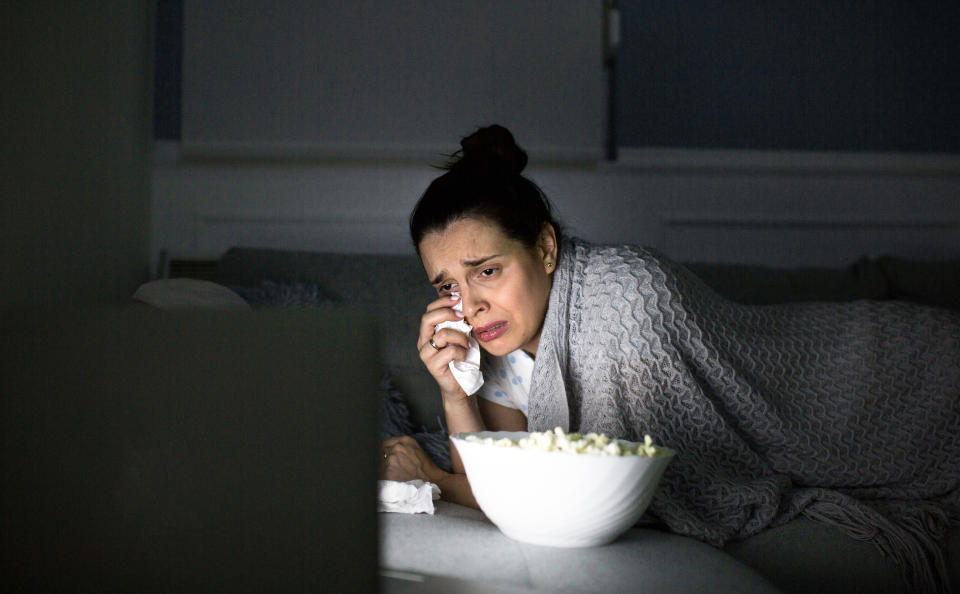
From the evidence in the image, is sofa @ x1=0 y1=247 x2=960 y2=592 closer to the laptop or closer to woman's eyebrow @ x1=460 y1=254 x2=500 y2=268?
the laptop

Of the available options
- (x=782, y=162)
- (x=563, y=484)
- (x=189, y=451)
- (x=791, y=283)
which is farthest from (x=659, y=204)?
(x=189, y=451)

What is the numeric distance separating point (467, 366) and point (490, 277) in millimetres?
167

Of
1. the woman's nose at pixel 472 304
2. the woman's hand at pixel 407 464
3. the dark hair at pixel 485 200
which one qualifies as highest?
the dark hair at pixel 485 200

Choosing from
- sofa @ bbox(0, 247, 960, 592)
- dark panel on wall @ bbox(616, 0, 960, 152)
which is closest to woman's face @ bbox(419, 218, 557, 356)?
sofa @ bbox(0, 247, 960, 592)

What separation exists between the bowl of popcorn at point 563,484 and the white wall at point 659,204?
4.74ft

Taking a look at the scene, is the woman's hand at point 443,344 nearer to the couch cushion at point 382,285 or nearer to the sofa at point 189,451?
the couch cushion at point 382,285

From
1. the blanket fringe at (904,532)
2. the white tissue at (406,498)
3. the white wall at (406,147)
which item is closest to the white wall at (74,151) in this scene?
the white wall at (406,147)

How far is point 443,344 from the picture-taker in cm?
146

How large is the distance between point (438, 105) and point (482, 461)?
1.57 m

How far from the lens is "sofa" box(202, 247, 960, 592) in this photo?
2.62ft

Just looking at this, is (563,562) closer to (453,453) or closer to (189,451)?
(189,451)

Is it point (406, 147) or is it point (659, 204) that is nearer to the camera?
point (406, 147)

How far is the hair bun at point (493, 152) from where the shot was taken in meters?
1.54

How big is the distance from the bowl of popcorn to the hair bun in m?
0.75
